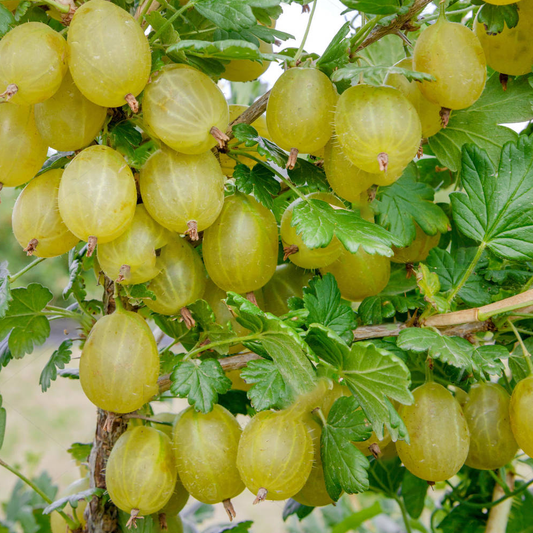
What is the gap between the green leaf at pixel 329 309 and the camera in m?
0.52

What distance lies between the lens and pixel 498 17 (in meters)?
0.52

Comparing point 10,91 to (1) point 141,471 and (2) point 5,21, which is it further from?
(1) point 141,471

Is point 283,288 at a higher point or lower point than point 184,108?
lower

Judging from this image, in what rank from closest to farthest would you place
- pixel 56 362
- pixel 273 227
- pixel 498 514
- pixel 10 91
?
pixel 10 91, pixel 273 227, pixel 56 362, pixel 498 514

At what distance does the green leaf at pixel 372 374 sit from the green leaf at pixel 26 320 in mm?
352

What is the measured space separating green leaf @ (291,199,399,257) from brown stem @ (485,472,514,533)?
54 cm

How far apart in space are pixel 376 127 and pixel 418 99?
11cm

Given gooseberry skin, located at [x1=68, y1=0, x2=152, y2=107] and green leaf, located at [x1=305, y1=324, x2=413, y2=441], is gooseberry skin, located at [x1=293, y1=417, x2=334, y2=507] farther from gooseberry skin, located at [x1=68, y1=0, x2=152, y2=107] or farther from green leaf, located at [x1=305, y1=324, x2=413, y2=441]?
gooseberry skin, located at [x1=68, y1=0, x2=152, y2=107]

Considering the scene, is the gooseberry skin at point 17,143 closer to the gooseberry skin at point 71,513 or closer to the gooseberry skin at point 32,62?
the gooseberry skin at point 32,62

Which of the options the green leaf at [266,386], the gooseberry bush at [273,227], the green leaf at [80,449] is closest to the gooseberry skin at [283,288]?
the gooseberry bush at [273,227]

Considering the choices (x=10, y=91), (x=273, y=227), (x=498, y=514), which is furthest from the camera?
(x=498, y=514)

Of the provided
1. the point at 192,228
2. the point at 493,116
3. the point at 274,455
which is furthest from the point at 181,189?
the point at 493,116

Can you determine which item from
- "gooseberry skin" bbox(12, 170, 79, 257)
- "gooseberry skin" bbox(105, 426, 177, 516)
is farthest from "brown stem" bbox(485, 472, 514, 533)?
"gooseberry skin" bbox(12, 170, 79, 257)

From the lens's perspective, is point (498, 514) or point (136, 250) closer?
point (136, 250)
